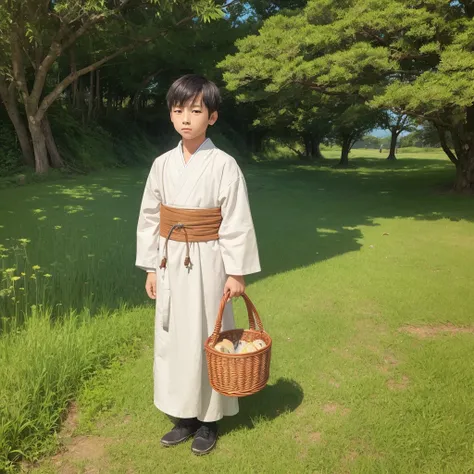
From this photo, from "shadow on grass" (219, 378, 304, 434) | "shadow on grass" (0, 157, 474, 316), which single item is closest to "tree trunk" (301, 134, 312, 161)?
"shadow on grass" (0, 157, 474, 316)

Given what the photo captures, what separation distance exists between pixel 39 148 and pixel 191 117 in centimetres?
1542

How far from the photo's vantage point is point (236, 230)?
2557 millimetres

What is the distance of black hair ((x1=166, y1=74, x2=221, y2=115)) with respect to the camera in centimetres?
245

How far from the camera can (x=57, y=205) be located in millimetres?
10609

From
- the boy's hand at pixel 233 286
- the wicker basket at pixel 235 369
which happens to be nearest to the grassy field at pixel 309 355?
the wicker basket at pixel 235 369

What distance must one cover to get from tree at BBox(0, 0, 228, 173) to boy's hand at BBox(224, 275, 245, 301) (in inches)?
428

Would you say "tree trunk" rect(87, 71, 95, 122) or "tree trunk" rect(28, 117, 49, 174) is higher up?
"tree trunk" rect(87, 71, 95, 122)

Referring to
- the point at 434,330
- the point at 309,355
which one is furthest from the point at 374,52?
the point at 309,355

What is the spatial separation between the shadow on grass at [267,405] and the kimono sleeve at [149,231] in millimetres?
1201

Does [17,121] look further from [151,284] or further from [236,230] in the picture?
[236,230]

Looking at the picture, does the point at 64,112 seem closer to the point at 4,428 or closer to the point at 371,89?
the point at 371,89

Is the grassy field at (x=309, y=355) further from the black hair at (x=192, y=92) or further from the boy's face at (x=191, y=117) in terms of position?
the black hair at (x=192, y=92)

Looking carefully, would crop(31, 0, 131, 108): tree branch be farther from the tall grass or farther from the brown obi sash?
the brown obi sash

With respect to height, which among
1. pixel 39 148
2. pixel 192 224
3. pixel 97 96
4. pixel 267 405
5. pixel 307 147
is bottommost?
pixel 267 405
